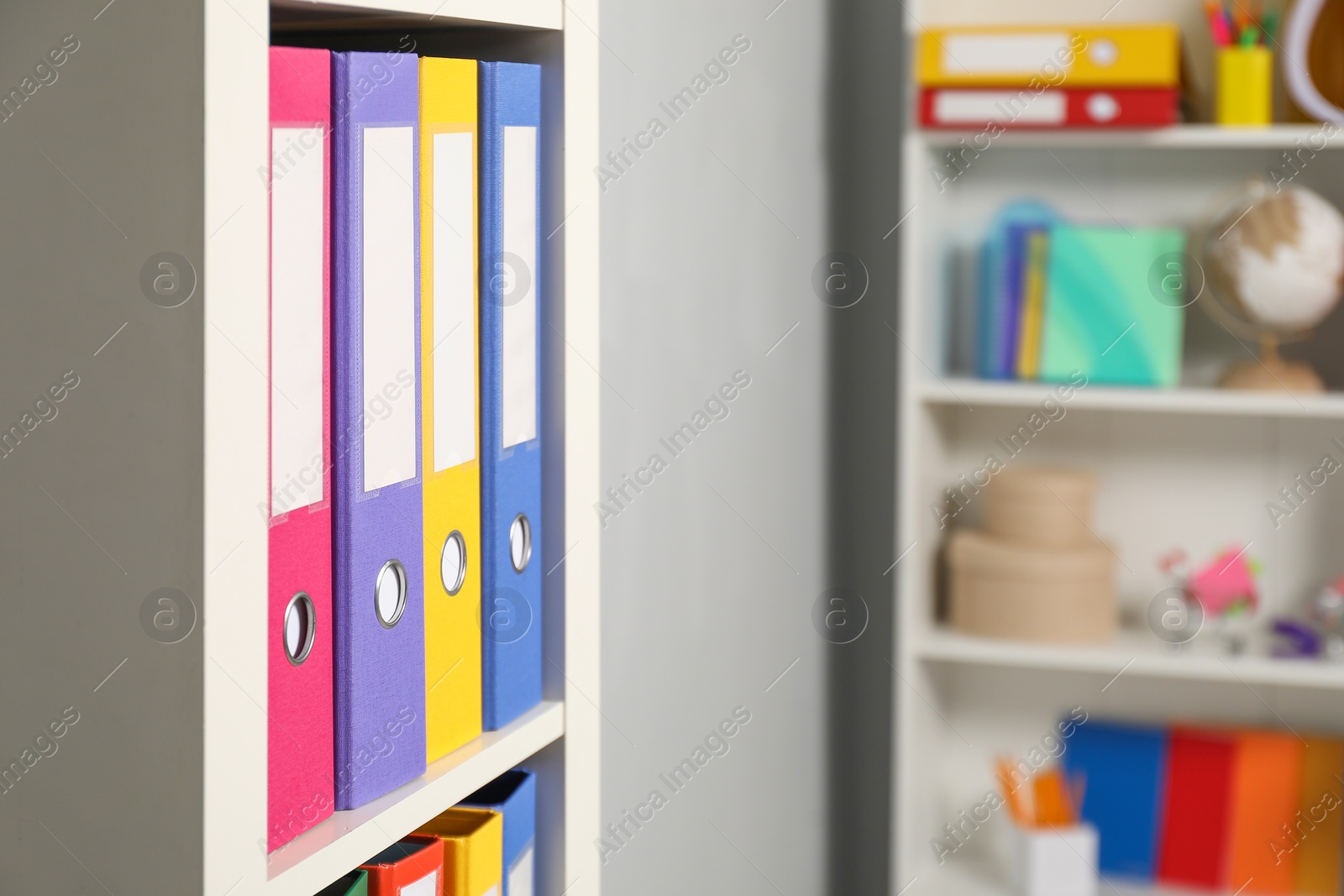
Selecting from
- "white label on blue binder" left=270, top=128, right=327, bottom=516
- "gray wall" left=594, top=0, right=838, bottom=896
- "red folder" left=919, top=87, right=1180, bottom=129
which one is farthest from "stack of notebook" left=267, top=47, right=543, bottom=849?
"red folder" left=919, top=87, right=1180, bottom=129

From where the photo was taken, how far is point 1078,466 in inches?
68.1

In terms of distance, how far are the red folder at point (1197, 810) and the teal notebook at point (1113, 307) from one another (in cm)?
51

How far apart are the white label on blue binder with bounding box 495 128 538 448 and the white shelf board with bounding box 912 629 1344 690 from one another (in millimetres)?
1111

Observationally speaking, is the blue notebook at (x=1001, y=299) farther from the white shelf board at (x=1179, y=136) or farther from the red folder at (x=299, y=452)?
the red folder at (x=299, y=452)

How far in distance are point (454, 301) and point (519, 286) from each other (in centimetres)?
5

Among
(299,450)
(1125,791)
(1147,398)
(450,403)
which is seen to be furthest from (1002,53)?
(299,450)

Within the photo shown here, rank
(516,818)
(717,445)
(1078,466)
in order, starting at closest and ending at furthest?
(516,818), (717,445), (1078,466)

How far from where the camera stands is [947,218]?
5.63 ft

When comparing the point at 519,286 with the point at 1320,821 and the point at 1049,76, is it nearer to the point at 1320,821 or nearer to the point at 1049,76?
the point at 1049,76

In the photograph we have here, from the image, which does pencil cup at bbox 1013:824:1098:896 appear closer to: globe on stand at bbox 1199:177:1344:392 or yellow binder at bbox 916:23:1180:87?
globe on stand at bbox 1199:177:1344:392

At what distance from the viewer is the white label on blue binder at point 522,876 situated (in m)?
0.57

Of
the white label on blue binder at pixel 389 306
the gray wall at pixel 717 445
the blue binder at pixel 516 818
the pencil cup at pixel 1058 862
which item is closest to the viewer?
the white label on blue binder at pixel 389 306
